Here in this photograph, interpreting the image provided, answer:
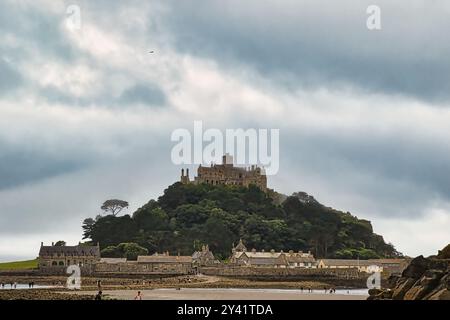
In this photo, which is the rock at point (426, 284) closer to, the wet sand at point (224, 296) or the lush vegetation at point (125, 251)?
the wet sand at point (224, 296)

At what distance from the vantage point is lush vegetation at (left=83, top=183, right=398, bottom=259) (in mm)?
105438

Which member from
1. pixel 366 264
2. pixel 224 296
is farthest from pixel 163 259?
pixel 224 296

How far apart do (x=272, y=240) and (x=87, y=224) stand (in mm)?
26120

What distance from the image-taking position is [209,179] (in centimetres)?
12738

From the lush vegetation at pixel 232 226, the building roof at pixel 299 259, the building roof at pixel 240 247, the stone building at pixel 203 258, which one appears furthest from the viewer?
the lush vegetation at pixel 232 226

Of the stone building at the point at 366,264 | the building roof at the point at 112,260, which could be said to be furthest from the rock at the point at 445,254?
the building roof at the point at 112,260

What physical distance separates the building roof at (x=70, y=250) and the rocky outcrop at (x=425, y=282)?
6266 centimetres

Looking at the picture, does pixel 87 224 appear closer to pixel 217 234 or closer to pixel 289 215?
pixel 217 234

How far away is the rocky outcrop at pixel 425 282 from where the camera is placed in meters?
28.6

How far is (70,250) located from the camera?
96312mm

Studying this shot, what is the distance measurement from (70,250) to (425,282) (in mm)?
71602

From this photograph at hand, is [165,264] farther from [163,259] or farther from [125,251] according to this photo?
[125,251]
